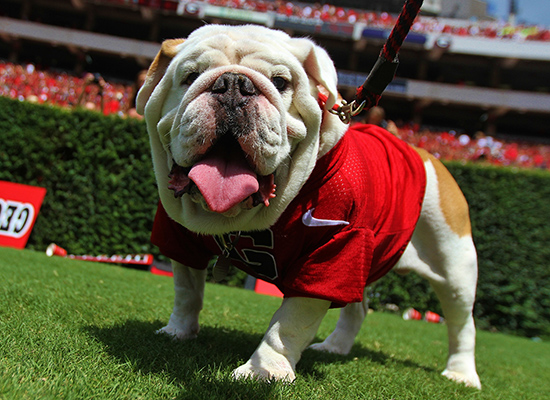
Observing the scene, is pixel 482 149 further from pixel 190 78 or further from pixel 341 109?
pixel 190 78

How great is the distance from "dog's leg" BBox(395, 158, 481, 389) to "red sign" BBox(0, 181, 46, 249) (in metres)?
5.44

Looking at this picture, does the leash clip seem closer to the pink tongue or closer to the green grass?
the pink tongue

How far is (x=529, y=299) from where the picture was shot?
7449 mm

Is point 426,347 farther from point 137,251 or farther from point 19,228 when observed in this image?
point 19,228

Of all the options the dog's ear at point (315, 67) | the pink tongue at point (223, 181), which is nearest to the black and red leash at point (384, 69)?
the dog's ear at point (315, 67)

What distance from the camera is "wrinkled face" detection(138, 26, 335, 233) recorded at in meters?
1.83

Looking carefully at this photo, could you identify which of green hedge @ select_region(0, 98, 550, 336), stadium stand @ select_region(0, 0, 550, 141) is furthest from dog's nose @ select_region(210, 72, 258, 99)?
stadium stand @ select_region(0, 0, 550, 141)

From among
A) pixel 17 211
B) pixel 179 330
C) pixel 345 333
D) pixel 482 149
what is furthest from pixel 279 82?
pixel 482 149

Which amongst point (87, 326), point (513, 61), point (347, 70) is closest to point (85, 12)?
point (347, 70)

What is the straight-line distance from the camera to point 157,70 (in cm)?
221

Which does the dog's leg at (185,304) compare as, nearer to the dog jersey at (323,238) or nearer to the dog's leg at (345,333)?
the dog jersey at (323,238)

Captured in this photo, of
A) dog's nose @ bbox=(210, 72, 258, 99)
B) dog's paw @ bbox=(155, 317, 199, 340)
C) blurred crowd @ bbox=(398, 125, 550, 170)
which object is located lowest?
blurred crowd @ bbox=(398, 125, 550, 170)

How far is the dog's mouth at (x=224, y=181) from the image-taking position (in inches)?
71.1

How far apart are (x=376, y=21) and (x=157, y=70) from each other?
3092 centimetres
